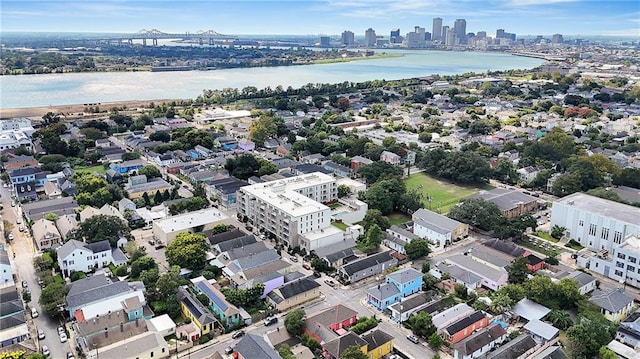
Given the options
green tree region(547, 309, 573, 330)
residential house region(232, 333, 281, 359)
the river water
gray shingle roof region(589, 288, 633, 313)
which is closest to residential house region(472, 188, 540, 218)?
gray shingle roof region(589, 288, 633, 313)

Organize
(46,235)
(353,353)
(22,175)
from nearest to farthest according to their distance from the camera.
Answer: (353,353)
(46,235)
(22,175)

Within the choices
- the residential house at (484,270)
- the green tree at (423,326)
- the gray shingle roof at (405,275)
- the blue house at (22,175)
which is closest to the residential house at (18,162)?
the blue house at (22,175)

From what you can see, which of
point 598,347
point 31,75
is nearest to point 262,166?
point 598,347

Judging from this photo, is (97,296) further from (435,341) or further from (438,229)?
(438,229)

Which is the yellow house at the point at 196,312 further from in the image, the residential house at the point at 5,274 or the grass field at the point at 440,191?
the grass field at the point at 440,191

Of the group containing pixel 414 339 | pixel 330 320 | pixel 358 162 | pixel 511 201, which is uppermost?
pixel 358 162

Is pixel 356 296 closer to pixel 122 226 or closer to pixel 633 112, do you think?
pixel 122 226

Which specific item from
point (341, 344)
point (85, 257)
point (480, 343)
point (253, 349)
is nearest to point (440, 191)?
point (480, 343)
